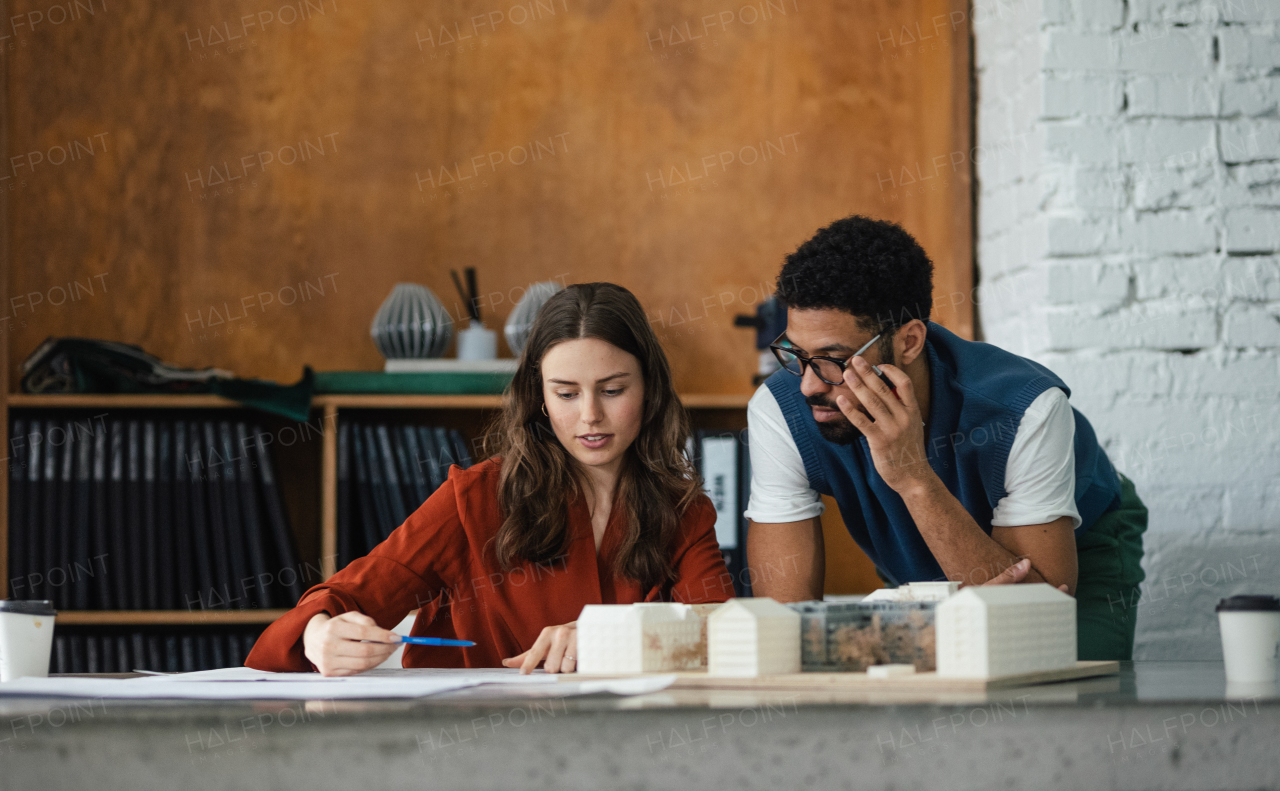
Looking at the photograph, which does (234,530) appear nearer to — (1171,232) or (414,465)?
(414,465)

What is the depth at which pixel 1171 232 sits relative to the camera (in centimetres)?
208

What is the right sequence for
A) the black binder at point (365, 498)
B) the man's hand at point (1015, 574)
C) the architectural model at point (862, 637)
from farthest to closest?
1. the black binder at point (365, 498)
2. the man's hand at point (1015, 574)
3. the architectural model at point (862, 637)

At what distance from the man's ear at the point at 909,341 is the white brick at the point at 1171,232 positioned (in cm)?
69

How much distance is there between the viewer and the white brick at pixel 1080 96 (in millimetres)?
2102

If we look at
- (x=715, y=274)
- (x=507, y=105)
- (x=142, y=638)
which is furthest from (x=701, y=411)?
(x=142, y=638)

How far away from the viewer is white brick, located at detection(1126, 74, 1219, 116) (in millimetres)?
2094

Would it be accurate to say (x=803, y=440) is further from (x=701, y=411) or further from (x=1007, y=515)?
(x=701, y=411)

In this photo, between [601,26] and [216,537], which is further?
[601,26]

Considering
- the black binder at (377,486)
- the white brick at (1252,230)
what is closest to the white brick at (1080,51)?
the white brick at (1252,230)

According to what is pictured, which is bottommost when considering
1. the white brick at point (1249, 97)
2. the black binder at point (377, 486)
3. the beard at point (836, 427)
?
the black binder at point (377, 486)

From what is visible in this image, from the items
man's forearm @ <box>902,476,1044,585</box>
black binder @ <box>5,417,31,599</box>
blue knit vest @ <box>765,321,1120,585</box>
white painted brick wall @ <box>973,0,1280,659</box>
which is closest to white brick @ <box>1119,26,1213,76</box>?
white painted brick wall @ <box>973,0,1280,659</box>

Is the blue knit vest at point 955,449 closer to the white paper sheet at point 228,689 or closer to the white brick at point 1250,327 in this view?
the white brick at point 1250,327

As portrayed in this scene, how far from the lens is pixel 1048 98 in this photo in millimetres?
2105

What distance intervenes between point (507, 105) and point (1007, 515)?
1690 millimetres
